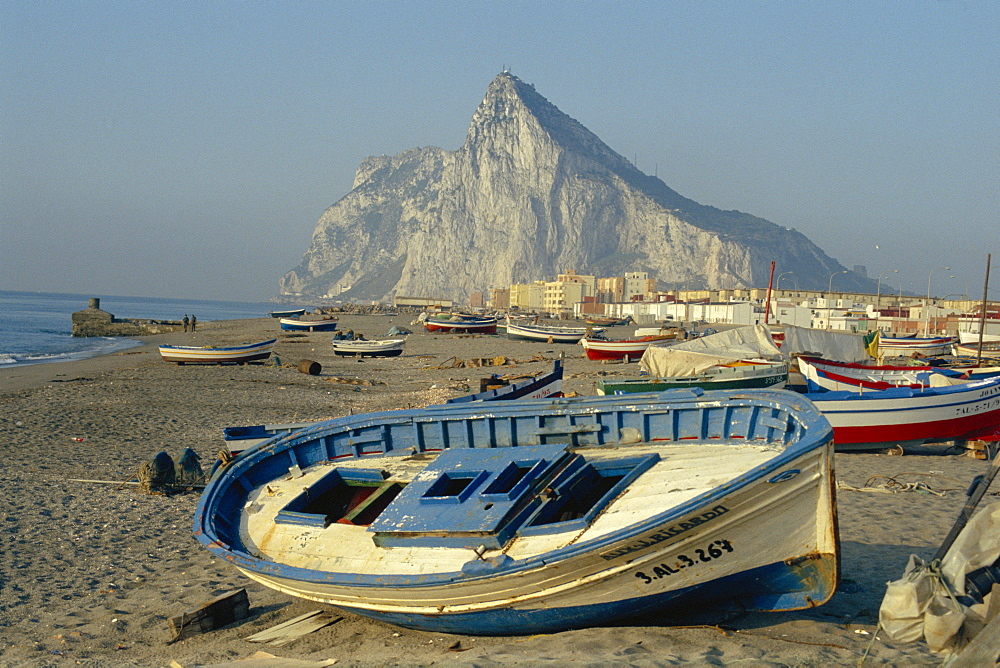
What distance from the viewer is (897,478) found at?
45.3ft

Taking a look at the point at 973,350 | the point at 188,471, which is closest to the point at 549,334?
the point at 973,350

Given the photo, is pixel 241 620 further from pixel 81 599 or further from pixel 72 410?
pixel 72 410

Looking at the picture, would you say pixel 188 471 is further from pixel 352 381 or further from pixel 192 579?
pixel 352 381

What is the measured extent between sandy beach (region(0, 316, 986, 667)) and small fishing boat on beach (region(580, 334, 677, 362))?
20.2 metres

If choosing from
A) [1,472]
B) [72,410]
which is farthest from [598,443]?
[72,410]

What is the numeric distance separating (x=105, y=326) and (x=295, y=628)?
76.6 meters

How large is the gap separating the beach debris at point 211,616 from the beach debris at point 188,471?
18.8ft

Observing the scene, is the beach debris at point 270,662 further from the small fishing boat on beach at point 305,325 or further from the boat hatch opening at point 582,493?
the small fishing boat on beach at point 305,325

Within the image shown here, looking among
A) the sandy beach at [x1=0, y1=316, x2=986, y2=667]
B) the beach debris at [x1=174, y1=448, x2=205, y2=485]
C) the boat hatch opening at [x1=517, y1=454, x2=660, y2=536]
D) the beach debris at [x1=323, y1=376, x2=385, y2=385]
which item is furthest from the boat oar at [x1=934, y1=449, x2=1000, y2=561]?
the beach debris at [x1=323, y1=376, x2=385, y2=385]

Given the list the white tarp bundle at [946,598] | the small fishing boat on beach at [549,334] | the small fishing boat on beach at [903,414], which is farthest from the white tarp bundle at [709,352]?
the small fishing boat on beach at [549,334]

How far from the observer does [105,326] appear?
244ft

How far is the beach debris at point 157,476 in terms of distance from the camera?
1288 cm

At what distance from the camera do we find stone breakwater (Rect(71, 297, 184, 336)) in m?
72.7

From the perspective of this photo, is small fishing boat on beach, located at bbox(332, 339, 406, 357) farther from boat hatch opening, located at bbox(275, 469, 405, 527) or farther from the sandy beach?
boat hatch opening, located at bbox(275, 469, 405, 527)
